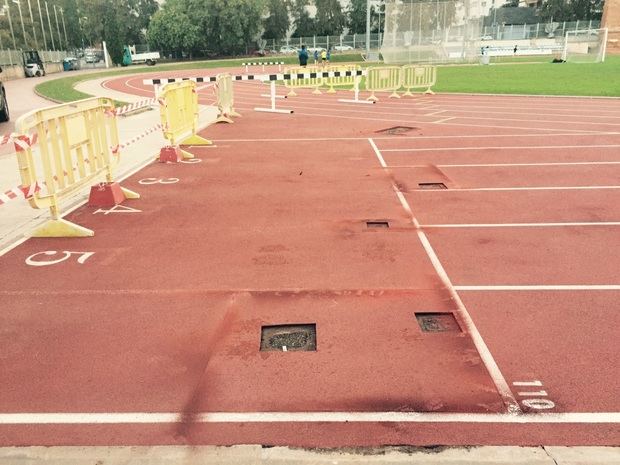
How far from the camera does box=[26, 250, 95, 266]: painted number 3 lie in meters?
5.92

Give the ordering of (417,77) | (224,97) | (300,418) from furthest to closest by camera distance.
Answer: (417,77) → (224,97) → (300,418)

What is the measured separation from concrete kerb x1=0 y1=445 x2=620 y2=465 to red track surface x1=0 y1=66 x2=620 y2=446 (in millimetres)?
92

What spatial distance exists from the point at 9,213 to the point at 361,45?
7659 centimetres

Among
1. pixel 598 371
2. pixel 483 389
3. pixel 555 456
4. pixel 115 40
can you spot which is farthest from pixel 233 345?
pixel 115 40

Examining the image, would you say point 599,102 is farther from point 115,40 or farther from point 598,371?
point 115,40

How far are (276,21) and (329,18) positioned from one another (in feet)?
38.1

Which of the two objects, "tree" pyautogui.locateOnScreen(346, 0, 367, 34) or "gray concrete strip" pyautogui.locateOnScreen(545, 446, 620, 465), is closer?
"gray concrete strip" pyautogui.locateOnScreen(545, 446, 620, 465)

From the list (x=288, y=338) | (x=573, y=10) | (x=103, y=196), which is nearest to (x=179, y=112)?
(x=103, y=196)

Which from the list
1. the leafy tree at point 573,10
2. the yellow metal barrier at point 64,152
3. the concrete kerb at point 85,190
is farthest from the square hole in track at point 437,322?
the leafy tree at point 573,10

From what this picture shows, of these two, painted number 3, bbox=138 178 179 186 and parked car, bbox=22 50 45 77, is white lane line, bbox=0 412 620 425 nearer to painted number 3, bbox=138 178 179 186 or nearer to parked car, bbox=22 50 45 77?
painted number 3, bbox=138 178 179 186

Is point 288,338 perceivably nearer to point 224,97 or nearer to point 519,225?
point 519,225

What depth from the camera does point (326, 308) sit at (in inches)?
185

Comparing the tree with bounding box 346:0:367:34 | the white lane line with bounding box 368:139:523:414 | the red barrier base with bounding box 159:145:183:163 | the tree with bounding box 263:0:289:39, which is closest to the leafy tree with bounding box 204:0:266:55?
the tree with bounding box 263:0:289:39

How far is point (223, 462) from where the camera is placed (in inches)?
115
